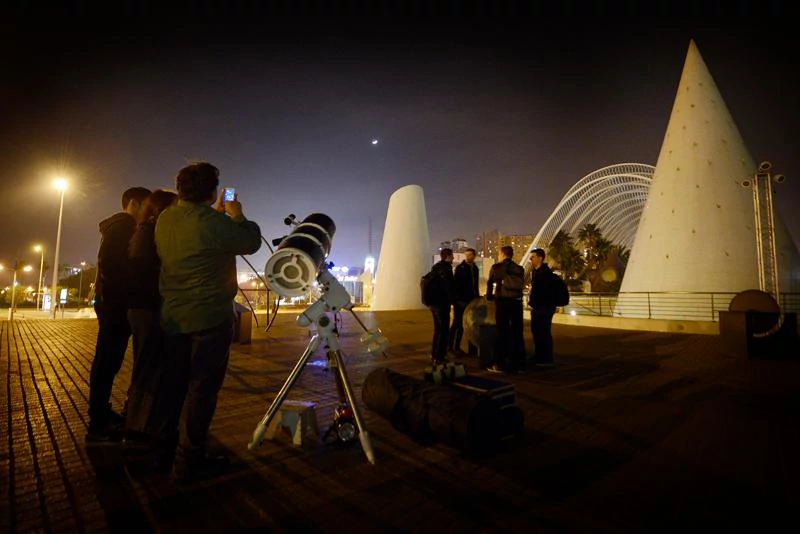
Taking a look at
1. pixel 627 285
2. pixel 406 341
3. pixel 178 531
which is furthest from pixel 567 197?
pixel 178 531

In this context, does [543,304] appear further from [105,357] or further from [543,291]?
[105,357]

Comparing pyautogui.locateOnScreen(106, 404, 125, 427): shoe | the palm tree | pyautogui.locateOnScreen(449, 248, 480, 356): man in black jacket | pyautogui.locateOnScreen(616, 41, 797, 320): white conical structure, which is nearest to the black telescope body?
pyautogui.locateOnScreen(106, 404, 125, 427): shoe

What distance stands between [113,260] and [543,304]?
5.93 m

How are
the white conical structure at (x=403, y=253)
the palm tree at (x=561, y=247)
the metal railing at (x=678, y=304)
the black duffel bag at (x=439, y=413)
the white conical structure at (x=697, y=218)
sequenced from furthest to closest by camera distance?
the palm tree at (x=561, y=247) → the white conical structure at (x=403, y=253) → the white conical structure at (x=697, y=218) → the metal railing at (x=678, y=304) → the black duffel bag at (x=439, y=413)

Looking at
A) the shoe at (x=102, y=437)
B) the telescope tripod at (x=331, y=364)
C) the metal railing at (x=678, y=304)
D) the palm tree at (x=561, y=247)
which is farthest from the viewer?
the palm tree at (x=561, y=247)

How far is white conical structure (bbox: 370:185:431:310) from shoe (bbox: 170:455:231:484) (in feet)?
94.9

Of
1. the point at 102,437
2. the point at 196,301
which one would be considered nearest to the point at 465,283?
the point at 196,301

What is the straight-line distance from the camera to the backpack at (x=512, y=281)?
596 cm

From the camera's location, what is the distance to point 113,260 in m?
3.05

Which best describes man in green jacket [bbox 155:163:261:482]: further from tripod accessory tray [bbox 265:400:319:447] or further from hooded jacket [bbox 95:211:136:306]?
hooded jacket [bbox 95:211:136:306]

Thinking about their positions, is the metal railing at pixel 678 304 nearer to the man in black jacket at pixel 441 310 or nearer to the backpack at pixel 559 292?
the backpack at pixel 559 292

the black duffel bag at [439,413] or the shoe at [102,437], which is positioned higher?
the black duffel bag at [439,413]

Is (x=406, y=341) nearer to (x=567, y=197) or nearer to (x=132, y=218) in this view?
(x=132, y=218)

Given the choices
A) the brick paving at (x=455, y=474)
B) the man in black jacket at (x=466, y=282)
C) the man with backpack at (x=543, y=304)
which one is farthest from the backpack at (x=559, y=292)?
the brick paving at (x=455, y=474)
